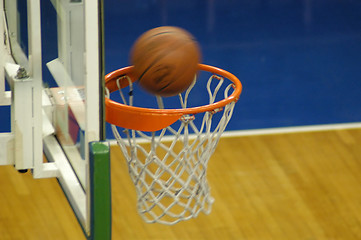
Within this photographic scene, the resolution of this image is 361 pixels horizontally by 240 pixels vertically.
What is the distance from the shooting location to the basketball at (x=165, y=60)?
2061mm

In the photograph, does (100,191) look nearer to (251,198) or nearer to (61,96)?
(61,96)

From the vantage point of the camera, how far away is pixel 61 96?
207cm

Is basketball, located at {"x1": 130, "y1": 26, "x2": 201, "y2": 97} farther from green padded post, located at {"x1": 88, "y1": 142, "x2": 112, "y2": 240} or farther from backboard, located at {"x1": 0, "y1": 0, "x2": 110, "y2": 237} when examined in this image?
green padded post, located at {"x1": 88, "y1": 142, "x2": 112, "y2": 240}

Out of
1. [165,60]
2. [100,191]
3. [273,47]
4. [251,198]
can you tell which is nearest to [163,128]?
[165,60]

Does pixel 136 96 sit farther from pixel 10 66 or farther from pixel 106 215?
pixel 106 215

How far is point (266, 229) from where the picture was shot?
11.3 feet

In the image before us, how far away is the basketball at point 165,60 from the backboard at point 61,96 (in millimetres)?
218

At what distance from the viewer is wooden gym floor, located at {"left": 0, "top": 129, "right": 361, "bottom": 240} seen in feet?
11.2

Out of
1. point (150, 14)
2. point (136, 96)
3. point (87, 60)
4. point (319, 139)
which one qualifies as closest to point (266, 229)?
point (319, 139)

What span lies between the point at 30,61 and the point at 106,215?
488 mm

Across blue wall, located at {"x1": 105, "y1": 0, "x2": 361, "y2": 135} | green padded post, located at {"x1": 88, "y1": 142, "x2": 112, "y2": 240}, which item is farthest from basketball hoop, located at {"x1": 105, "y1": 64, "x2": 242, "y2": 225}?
blue wall, located at {"x1": 105, "y1": 0, "x2": 361, "y2": 135}

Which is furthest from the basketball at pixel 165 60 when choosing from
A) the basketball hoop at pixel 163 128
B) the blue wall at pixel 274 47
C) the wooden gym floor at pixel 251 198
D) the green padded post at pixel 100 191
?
the blue wall at pixel 274 47

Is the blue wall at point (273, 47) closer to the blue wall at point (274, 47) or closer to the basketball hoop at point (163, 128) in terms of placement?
the blue wall at point (274, 47)

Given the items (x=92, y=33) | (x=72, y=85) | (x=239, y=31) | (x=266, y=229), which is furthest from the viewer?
(x=239, y=31)
